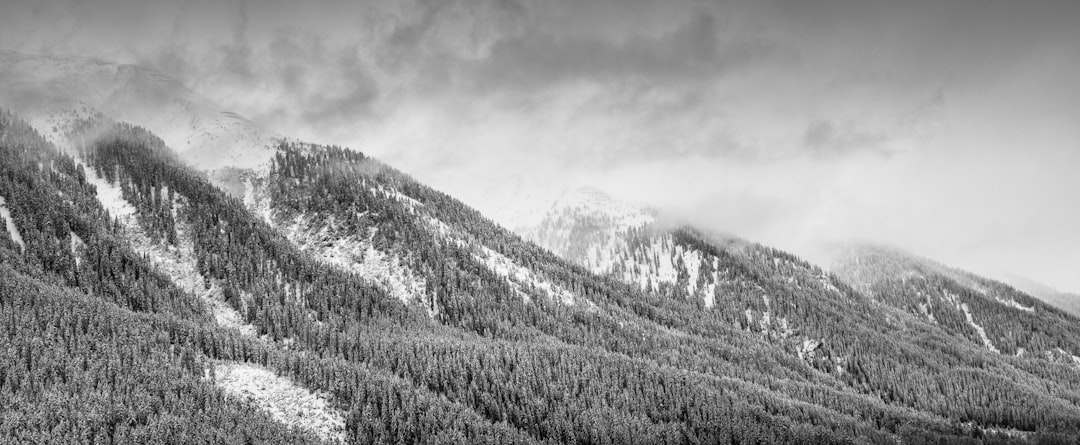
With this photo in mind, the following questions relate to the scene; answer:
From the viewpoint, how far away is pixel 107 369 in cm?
8050

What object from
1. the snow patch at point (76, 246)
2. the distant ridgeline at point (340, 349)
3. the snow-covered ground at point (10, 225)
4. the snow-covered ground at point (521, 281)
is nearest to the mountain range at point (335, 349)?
the distant ridgeline at point (340, 349)

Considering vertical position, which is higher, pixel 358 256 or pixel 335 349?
pixel 358 256

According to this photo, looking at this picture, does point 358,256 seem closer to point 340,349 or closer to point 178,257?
point 178,257

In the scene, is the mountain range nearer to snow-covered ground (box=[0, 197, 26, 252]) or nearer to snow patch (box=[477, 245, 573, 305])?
snow-covered ground (box=[0, 197, 26, 252])

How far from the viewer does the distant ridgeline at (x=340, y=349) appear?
267 feet

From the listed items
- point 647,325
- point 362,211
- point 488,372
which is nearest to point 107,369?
point 488,372

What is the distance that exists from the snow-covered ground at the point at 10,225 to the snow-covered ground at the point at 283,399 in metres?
72.2

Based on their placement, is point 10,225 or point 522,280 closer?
point 10,225

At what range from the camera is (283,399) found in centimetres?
8900

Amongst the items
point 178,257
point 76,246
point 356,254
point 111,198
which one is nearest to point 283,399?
point 76,246

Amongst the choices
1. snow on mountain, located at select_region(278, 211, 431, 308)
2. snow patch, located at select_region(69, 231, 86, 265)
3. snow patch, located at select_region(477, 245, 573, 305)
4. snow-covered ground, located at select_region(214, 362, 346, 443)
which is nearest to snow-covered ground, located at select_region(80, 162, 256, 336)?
snow patch, located at select_region(69, 231, 86, 265)

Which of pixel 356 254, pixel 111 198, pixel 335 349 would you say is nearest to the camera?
pixel 335 349

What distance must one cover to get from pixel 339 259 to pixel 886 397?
569 ft

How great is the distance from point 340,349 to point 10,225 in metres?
84.8
